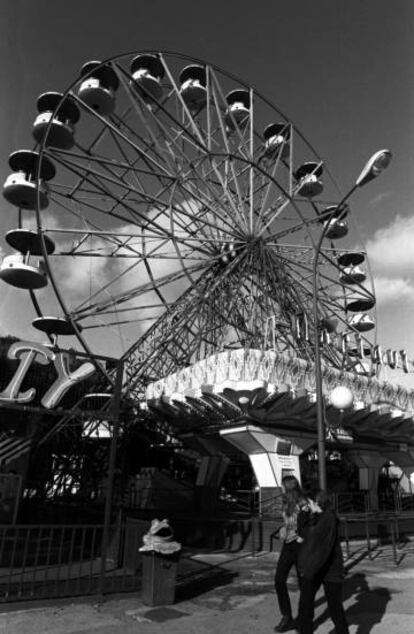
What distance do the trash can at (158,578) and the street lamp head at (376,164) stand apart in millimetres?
9126

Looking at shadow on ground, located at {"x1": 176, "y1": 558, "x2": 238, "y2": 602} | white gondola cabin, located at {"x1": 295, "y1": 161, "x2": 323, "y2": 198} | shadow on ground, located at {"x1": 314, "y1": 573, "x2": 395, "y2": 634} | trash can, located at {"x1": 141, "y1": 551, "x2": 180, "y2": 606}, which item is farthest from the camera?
white gondola cabin, located at {"x1": 295, "y1": 161, "x2": 323, "y2": 198}

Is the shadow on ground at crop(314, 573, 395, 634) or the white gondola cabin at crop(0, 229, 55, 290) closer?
the shadow on ground at crop(314, 573, 395, 634)

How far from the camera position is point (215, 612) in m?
7.85

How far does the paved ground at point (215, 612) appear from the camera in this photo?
22.4ft

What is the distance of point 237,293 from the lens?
23.8 metres

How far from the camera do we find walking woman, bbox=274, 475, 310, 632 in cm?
676

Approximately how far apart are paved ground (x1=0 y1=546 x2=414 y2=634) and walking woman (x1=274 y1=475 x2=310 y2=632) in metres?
0.33

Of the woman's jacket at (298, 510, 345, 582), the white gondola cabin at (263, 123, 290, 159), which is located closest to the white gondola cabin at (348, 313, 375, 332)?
the white gondola cabin at (263, 123, 290, 159)

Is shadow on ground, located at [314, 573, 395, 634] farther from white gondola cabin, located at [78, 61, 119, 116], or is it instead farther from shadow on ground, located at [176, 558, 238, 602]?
white gondola cabin, located at [78, 61, 119, 116]

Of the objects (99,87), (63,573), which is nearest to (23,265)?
(99,87)

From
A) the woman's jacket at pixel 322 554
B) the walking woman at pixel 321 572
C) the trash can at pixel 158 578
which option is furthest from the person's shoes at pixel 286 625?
the trash can at pixel 158 578

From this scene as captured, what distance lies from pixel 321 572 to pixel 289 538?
56.2 inches

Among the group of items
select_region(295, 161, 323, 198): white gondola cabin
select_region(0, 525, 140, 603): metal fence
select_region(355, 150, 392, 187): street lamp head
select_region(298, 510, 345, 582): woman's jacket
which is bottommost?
select_region(0, 525, 140, 603): metal fence

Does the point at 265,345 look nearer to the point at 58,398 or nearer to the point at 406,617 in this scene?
the point at 58,398
